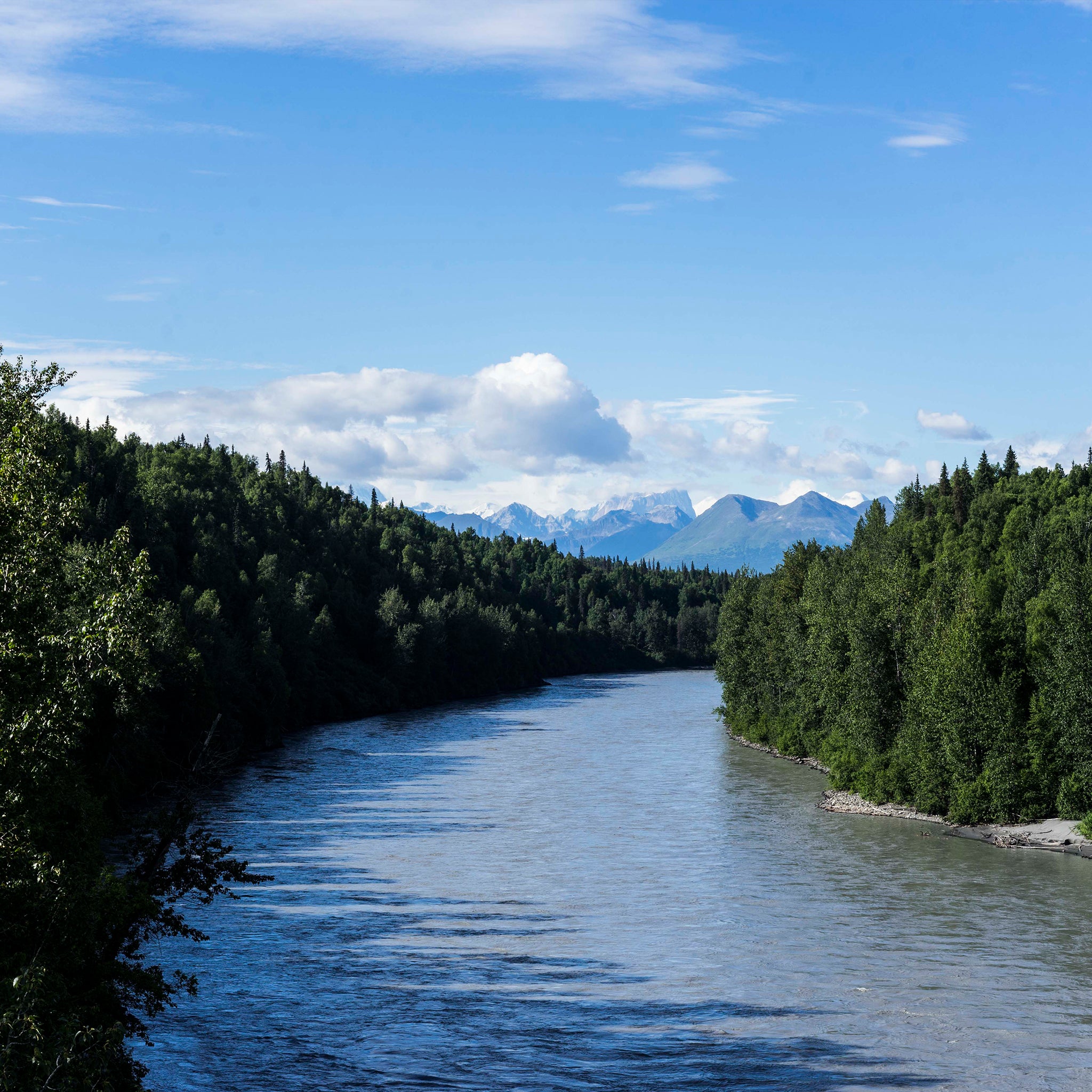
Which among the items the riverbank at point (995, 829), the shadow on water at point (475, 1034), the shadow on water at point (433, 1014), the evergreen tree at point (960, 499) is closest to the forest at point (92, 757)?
the shadow on water at point (433, 1014)

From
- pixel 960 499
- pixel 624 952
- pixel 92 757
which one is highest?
pixel 960 499

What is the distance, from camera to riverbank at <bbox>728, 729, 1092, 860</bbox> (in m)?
59.4

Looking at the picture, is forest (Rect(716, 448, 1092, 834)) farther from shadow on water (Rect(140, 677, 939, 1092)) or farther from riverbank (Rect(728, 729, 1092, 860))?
shadow on water (Rect(140, 677, 939, 1092))

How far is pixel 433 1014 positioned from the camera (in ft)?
111

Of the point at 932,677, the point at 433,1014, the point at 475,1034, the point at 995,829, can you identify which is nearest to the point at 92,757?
the point at 433,1014

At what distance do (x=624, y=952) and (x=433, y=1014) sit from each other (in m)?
9.08

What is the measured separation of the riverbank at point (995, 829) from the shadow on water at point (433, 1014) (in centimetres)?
2839

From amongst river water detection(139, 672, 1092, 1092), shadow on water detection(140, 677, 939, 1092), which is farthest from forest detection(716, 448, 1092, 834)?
shadow on water detection(140, 677, 939, 1092)

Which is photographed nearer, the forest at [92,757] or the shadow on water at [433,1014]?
the forest at [92,757]

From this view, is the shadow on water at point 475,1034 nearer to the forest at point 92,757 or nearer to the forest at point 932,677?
the forest at point 92,757

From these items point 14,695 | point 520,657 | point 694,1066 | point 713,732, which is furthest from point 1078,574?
point 520,657

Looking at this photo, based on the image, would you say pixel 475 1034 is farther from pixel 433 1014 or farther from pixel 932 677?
pixel 932 677

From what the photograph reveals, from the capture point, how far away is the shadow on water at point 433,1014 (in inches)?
1158

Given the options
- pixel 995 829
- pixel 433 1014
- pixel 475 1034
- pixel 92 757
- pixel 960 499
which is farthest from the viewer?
pixel 960 499
